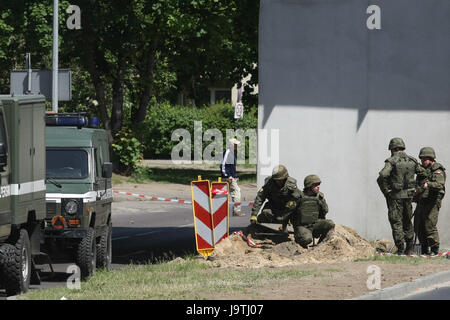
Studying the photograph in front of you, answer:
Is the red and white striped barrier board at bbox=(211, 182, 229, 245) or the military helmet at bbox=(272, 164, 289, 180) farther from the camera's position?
the red and white striped barrier board at bbox=(211, 182, 229, 245)

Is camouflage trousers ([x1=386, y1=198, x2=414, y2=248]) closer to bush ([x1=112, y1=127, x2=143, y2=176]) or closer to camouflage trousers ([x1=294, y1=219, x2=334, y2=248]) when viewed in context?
camouflage trousers ([x1=294, y1=219, x2=334, y2=248])

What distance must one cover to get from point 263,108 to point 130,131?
22.1 metres

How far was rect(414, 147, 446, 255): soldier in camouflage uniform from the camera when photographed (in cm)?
1767

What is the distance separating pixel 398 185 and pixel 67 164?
5198 millimetres

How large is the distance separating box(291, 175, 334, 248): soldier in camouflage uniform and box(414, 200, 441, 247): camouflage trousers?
1843 millimetres

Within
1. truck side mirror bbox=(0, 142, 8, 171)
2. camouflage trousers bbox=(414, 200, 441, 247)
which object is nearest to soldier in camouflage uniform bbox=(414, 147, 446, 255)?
camouflage trousers bbox=(414, 200, 441, 247)

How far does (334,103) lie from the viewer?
19.3 m

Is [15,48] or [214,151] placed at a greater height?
[15,48]

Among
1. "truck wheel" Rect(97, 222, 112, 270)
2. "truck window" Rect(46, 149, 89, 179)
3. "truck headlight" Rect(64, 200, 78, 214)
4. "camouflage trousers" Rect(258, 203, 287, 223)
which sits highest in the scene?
"truck window" Rect(46, 149, 89, 179)

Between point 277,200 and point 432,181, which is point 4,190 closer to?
point 277,200

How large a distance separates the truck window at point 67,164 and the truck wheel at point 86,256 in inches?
40.1

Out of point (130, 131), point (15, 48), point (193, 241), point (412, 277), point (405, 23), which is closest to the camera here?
point (412, 277)
